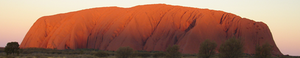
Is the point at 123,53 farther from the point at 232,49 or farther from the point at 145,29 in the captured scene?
the point at 145,29

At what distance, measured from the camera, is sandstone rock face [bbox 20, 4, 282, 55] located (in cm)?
6869

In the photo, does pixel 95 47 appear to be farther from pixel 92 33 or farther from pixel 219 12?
pixel 219 12

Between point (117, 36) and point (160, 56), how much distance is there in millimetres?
21100

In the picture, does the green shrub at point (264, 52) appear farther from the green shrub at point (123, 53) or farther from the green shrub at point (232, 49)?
the green shrub at point (123, 53)

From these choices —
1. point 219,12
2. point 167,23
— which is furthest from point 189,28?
point 219,12

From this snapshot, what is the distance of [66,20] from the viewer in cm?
8538

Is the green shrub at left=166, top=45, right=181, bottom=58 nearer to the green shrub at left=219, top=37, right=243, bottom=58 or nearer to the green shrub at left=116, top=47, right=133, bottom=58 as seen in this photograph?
the green shrub at left=116, top=47, right=133, bottom=58

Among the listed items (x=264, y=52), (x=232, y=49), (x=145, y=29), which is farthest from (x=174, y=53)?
(x=145, y=29)

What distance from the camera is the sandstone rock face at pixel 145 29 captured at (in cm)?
6869

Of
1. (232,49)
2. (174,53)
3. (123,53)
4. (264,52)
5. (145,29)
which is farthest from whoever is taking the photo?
(145,29)

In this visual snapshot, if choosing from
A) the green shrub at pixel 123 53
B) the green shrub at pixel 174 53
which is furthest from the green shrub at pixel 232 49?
the green shrub at pixel 123 53

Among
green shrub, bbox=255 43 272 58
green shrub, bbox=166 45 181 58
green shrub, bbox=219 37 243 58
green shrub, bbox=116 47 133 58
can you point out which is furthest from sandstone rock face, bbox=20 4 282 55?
green shrub, bbox=255 43 272 58

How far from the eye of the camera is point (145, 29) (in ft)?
249

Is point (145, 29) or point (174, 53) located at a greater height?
point (174, 53)
